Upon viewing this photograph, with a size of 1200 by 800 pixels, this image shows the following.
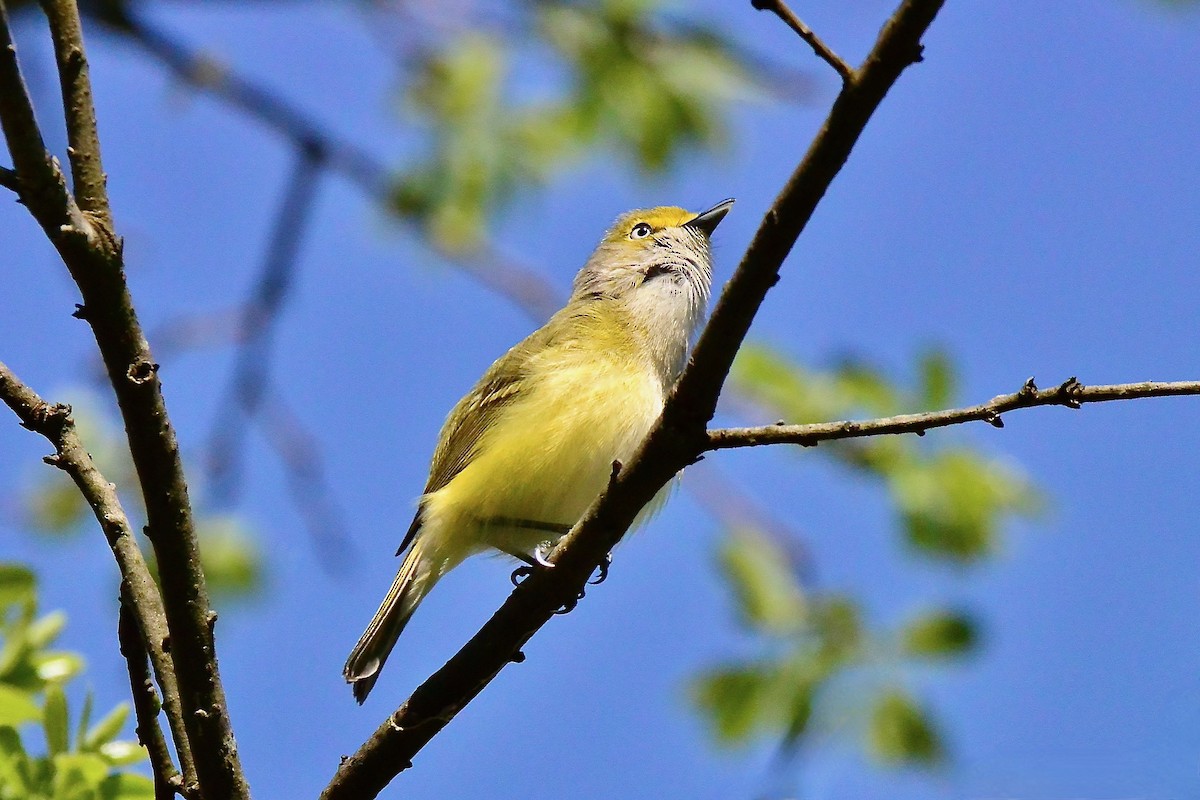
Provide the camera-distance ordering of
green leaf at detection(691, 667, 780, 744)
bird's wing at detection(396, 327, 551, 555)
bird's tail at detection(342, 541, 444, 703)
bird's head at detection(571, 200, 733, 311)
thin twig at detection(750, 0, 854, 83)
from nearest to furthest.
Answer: thin twig at detection(750, 0, 854, 83) → bird's tail at detection(342, 541, 444, 703) → green leaf at detection(691, 667, 780, 744) → bird's wing at detection(396, 327, 551, 555) → bird's head at detection(571, 200, 733, 311)

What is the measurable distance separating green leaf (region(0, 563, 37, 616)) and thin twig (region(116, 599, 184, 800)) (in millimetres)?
422

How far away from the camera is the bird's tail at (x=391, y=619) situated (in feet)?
14.9

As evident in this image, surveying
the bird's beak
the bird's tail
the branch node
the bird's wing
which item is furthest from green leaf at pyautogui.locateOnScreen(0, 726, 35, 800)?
the bird's beak

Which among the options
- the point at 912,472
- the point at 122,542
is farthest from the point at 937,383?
the point at 122,542

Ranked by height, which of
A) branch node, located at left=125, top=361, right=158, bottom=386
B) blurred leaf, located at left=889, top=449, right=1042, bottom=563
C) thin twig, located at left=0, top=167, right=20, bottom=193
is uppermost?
blurred leaf, located at left=889, top=449, right=1042, bottom=563

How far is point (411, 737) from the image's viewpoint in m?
3.03

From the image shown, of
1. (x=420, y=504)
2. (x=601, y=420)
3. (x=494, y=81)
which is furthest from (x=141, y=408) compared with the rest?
(x=494, y=81)

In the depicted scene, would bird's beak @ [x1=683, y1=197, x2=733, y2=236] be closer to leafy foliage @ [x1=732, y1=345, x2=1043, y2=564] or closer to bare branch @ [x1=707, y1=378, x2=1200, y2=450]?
leafy foliage @ [x1=732, y1=345, x2=1043, y2=564]

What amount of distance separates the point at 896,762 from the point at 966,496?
1.29 meters

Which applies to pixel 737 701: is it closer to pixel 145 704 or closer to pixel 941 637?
pixel 941 637

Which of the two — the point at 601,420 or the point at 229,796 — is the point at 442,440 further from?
the point at 229,796

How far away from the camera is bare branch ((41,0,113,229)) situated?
8.66ft

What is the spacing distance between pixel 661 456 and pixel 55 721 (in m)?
1.42

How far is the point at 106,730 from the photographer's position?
103 inches
